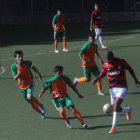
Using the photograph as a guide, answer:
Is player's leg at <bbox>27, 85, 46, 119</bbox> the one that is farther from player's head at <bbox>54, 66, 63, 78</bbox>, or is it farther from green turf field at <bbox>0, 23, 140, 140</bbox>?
player's head at <bbox>54, 66, 63, 78</bbox>

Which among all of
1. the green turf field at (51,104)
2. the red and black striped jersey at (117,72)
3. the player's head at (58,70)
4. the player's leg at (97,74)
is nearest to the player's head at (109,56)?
the red and black striped jersey at (117,72)

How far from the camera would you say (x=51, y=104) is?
1442 centimetres

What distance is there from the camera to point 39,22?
38.5m

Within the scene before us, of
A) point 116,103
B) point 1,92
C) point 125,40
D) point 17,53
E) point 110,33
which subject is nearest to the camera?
point 116,103

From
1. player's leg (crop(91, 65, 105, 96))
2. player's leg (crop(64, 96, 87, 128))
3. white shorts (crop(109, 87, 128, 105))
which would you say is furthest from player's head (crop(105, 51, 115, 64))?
player's leg (crop(91, 65, 105, 96))

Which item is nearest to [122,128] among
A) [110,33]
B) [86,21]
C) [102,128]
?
[102,128]

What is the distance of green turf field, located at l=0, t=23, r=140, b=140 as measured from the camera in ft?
37.7

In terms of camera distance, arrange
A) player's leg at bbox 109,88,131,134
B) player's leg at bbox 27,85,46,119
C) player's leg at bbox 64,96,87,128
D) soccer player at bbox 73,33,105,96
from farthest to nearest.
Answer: soccer player at bbox 73,33,105,96, player's leg at bbox 27,85,46,119, player's leg at bbox 64,96,87,128, player's leg at bbox 109,88,131,134

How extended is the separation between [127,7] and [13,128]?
28.3 meters

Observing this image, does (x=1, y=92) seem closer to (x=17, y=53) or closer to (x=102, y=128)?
(x=17, y=53)

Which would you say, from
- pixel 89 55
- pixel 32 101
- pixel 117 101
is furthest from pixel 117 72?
pixel 89 55

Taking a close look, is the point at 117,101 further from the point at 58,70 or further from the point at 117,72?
the point at 58,70

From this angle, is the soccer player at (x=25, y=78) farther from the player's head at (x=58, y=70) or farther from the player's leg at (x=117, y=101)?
the player's leg at (x=117, y=101)

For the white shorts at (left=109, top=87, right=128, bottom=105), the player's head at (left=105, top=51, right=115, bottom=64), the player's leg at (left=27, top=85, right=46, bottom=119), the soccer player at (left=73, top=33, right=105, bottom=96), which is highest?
the player's head at (left=105, top=51, right=115, bottom=64)
